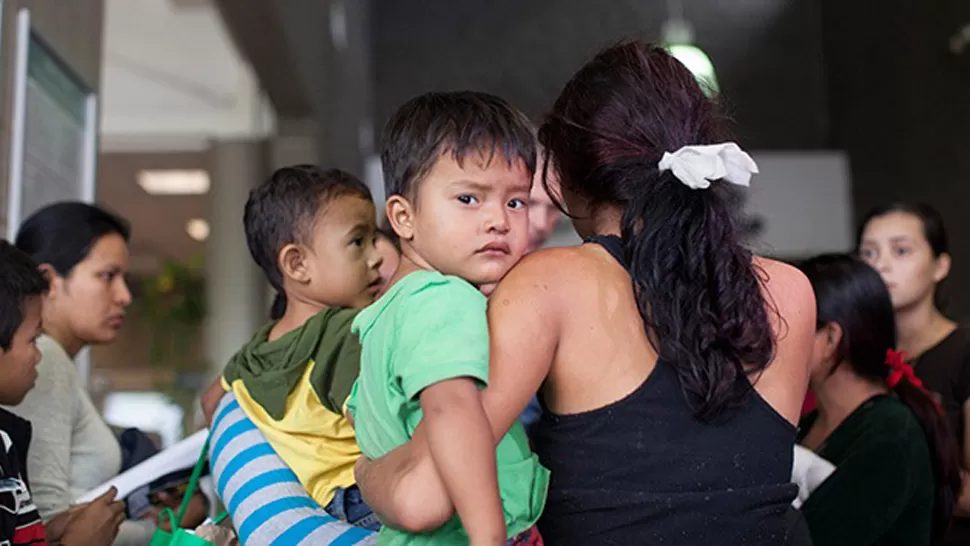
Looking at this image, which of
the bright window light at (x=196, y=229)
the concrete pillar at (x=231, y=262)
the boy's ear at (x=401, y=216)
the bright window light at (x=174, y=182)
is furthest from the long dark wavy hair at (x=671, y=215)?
the bright window light at (x=196, y=229)

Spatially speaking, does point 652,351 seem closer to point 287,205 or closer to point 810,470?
point 287,205

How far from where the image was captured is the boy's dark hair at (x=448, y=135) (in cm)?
132

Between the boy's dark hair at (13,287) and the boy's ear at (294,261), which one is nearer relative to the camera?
the boy's dark hair at (13,287)

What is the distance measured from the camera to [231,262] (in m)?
7.75

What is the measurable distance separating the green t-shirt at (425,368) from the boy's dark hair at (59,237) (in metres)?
1.36

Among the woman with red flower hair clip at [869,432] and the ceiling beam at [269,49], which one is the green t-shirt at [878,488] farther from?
the ceiling beam at [269,49]

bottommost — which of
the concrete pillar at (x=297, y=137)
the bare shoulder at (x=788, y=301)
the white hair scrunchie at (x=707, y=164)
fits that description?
the bare shoulder at (x=788, y=301)

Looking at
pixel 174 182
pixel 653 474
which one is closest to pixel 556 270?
pixel 653 474

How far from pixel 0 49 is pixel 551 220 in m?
1.43

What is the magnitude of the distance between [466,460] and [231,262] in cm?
692

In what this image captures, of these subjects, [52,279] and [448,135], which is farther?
[52,279]

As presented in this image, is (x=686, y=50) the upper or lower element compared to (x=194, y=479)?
upper

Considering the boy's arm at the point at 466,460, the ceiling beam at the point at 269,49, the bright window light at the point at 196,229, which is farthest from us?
the bright window light at the point at 196,229

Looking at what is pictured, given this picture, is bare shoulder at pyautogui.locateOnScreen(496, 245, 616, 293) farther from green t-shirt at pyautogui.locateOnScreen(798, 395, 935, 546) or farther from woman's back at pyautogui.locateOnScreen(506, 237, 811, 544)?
green t-shirt at pyautogui.locateOnScreen(798, 395, 935, 546)
